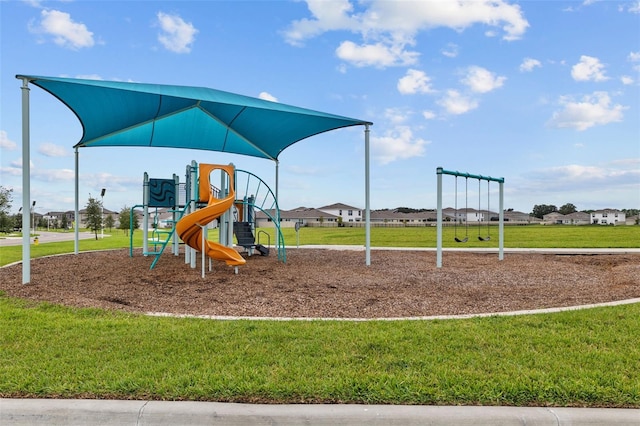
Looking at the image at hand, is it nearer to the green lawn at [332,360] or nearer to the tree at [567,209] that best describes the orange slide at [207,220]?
the green lawn at [332,360]

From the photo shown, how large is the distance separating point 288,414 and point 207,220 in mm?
6499

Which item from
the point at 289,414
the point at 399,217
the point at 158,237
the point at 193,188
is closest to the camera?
the point at 289,414

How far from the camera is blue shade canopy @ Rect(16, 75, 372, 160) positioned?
877 centimetres

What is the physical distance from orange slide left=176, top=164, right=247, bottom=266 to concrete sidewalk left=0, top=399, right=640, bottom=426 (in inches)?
235

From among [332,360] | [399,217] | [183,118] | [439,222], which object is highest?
[183,118]

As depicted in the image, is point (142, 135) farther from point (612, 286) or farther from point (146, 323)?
point (612, 286)

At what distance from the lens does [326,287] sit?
26.2ft

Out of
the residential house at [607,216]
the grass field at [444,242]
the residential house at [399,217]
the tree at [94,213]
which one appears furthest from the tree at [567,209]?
the tree at [94,213]

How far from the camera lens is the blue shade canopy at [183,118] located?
345 inches

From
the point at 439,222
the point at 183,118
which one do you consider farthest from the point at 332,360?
the point at 183,118

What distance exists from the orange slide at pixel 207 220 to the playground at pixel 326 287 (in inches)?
17.6

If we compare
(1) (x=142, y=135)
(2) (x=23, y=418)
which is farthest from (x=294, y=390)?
(1) (x=142, y=135)

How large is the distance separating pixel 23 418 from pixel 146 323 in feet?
6.69

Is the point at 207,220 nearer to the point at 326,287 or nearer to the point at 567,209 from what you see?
the point at 326,287
